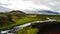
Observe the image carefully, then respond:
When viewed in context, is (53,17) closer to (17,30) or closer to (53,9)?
(53,9)

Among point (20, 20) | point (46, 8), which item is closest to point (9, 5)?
point (20, 20)

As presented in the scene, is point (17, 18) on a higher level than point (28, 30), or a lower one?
higher

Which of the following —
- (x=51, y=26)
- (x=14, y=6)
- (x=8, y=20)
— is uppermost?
(x=14, y=6)

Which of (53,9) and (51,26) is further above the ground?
(53,9)

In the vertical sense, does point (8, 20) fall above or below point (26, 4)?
below

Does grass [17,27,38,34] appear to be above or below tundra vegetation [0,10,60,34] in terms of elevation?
below

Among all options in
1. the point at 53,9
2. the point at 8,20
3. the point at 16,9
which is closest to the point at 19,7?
the point at 16,9

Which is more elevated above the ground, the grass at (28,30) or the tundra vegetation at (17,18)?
the tundra vegetation at (17,18)

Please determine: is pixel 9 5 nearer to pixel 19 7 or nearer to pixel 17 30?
pixel 19 7
